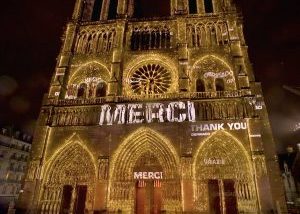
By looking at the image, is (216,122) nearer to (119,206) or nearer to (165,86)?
(165,86)

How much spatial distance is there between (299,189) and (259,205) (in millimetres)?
20695

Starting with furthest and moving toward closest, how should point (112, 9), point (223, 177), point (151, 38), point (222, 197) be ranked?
point (112, 9) → point (151, 38) → point (223, 177) → point (222, 197)

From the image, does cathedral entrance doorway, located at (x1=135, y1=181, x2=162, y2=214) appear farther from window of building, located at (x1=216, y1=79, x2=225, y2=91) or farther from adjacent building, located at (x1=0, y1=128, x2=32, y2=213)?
adjacent building, located at (x1=0, y1=128, x2=32, y2=213)

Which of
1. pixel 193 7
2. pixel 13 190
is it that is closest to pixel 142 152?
pixel 193 7

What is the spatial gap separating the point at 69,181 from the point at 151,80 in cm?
961

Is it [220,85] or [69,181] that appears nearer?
[69,181]

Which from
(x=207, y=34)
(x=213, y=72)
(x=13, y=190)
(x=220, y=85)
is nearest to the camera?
(x=213, y=72)

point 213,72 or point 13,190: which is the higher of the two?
point 213,72

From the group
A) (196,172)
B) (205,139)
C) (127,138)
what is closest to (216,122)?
(205,139)

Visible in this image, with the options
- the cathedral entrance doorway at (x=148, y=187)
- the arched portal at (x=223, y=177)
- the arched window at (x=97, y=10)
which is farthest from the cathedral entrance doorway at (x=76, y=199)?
the arched window at (x=97, y=10)

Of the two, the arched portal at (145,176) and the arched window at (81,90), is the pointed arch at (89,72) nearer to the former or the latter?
the arched window at (81,90)

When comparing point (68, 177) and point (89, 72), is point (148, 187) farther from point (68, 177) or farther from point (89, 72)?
point (89, 72)

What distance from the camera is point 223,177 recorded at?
16.2 m

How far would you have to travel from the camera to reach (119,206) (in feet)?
53.1
